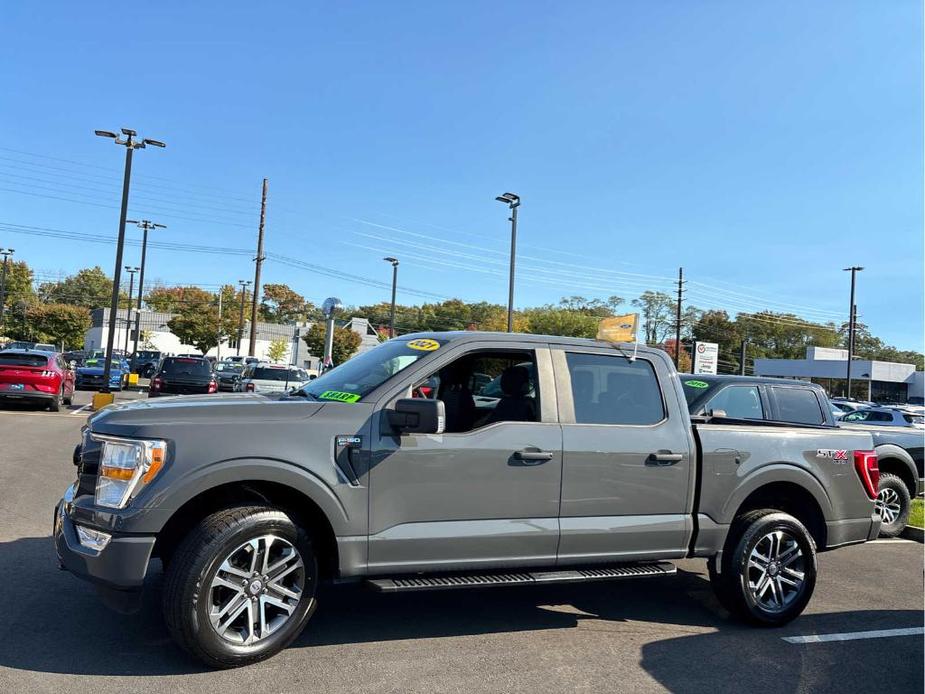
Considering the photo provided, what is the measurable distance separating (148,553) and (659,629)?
337 cm

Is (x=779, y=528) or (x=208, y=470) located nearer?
(x=208, y=470)

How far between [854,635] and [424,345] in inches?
145

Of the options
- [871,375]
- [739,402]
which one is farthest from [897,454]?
[871,375]

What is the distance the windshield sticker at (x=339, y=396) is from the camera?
434cm

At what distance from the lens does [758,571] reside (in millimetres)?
5176

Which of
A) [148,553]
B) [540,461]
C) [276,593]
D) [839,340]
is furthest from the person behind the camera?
[839,340]

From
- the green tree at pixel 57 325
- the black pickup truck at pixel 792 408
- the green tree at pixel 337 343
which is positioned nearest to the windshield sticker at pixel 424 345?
the black pickup truck at pixel 792 408

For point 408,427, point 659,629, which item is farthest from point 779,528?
point 408,427

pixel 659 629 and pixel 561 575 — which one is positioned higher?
pixel 561 575

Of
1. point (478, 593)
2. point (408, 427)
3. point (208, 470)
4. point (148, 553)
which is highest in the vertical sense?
point (408, 427)

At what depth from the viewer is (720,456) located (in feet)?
16.6

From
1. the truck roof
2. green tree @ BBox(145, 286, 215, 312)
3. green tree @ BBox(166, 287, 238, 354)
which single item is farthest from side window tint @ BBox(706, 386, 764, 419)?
green tree @ BBox(145, 286, 215, 312)

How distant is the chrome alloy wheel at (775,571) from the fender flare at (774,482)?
0.34m

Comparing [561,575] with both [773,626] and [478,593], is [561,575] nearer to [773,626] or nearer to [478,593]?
[478,593]
